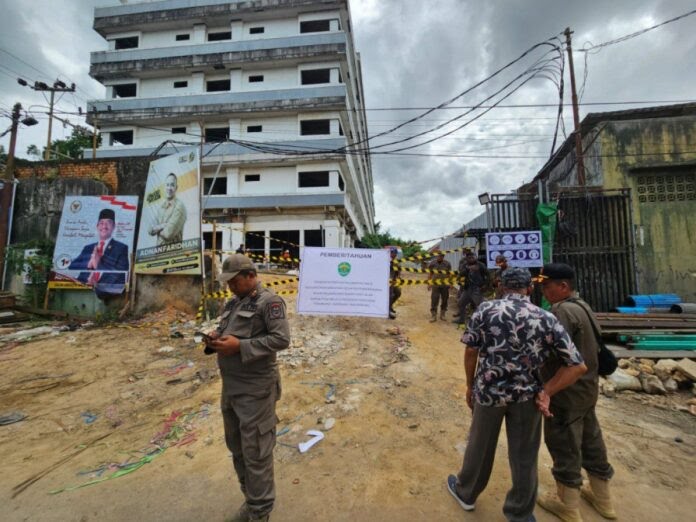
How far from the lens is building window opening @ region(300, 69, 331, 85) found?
2286 cm

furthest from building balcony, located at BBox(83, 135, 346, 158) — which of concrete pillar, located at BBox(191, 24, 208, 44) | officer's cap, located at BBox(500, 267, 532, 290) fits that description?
officer's cap, located at BBox(500, 267, 532, 290)

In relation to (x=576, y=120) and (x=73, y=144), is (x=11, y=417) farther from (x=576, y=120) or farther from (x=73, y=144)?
(x=73, y=144)

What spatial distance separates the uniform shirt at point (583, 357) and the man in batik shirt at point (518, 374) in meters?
0.25

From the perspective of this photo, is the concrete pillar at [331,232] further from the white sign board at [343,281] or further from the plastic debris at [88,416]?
the plastic debris at [88,416]

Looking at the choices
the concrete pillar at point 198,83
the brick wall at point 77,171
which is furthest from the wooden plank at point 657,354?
the concrete pillar at point 198,83

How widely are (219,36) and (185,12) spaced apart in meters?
2.58

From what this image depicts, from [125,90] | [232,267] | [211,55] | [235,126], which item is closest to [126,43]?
[125,90]

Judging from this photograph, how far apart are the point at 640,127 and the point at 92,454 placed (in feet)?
43.9

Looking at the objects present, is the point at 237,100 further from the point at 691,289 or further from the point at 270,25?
the point at 691,289

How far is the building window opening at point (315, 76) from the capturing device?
2286 centimetres

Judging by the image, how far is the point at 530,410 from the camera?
206cm

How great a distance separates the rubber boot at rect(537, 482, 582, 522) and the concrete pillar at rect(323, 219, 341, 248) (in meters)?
18.9

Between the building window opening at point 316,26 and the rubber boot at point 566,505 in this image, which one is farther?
the building window opening at point 316,26

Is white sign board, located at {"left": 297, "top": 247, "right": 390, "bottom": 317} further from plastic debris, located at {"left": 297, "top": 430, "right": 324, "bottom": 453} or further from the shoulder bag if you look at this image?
the shoulder bag
